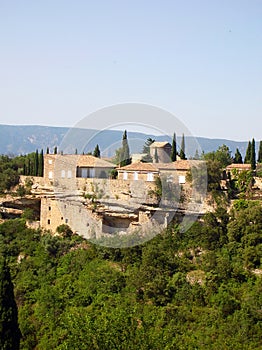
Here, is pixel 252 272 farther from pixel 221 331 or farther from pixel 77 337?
pixel 77 337

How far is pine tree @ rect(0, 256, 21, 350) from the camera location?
16.4m

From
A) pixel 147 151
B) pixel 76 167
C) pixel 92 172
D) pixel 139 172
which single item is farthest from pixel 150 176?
pixel 76 167

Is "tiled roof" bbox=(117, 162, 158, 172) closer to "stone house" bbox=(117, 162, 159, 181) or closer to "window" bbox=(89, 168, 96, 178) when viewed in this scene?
"stone house" bbox=(117, 162, 159, 181)

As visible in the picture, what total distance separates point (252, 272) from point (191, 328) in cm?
349

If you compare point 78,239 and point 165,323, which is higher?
point 78,239

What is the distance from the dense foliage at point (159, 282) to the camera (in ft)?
58.4

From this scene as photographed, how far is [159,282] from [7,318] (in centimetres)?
558

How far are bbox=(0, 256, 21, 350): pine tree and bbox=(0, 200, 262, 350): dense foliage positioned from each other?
1.40 meters

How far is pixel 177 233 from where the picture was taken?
2267 centimetres

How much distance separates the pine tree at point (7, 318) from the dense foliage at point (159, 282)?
4.59 feet

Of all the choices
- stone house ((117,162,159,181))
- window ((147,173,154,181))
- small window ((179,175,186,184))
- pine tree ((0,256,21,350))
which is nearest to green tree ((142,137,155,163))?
stone house ((117,162,159,181))

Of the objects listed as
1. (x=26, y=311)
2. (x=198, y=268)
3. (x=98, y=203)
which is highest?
(x=98, y=203)

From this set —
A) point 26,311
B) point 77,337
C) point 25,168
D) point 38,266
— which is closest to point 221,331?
point 77,337

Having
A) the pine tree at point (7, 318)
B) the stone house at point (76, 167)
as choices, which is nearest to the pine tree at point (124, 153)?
the stone house at point (76, 167)
